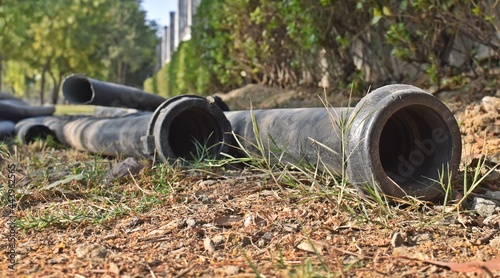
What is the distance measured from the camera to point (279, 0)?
284 inches

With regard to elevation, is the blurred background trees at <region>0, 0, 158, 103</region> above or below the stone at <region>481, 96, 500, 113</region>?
above

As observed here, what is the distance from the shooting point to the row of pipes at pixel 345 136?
2.30 meters

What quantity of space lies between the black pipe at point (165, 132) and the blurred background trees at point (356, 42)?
1.33m

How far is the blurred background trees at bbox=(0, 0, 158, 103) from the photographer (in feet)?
78.3

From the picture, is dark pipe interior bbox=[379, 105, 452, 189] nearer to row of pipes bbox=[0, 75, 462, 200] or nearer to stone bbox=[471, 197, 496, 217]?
row of pipes bbox=[0, 75, 462, 200]

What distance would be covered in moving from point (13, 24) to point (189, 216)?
22.9m

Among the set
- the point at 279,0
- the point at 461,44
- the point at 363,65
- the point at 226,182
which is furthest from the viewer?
the point at 279,0

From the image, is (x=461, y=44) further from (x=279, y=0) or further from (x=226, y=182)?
(x=226, y=182)

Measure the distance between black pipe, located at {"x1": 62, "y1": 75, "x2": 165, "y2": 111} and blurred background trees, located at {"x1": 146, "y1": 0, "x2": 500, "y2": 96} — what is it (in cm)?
210

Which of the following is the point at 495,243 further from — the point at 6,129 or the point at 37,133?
the point at 6,129

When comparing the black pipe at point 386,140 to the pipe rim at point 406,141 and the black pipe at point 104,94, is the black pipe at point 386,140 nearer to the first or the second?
the pipe rim at point 406,141

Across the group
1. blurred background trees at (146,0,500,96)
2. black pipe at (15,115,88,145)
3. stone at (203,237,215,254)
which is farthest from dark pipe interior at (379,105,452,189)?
black pipe at (15,115,88,145)

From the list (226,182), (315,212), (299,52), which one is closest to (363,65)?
(299,52)

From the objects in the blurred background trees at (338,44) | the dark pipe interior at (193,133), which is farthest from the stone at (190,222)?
the blurred background trees at (338,44)
